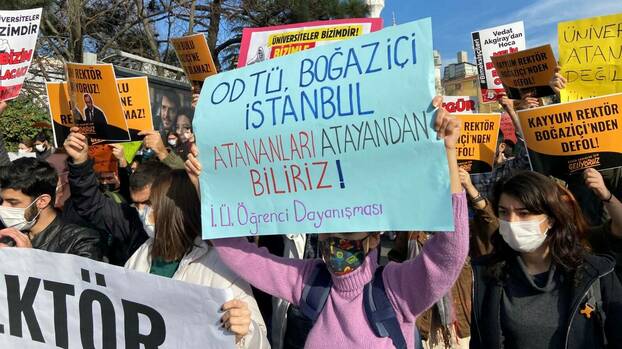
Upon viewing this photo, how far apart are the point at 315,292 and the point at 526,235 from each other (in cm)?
91

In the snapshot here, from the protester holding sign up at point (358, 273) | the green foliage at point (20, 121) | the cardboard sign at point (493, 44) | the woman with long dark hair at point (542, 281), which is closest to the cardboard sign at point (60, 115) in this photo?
the protester holding sign up at point (358, 273)

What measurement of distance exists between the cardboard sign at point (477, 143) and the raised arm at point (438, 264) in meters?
2.50

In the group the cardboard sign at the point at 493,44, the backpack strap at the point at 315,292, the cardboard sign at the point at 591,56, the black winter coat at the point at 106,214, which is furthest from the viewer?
the cardboard sign at the point at 493,44

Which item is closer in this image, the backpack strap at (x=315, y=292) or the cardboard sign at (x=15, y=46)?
the backpack strap at (x=315, y=292)

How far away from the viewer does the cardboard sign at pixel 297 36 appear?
3.41 m

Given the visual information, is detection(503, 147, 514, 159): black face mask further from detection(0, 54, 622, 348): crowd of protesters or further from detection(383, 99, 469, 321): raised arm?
detection(383, 99, 469, 321): raised arm

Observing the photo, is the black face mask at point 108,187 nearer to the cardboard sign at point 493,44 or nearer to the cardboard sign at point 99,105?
the cardboard sign at point 99,105

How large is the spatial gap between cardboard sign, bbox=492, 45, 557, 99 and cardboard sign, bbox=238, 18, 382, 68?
5.37ft

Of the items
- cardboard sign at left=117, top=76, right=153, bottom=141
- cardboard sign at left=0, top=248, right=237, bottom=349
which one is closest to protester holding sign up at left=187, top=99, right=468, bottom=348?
cardboard sign at left=0, top=248, right=237, bottom=349

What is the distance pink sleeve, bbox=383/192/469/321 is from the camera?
1712 millimetres

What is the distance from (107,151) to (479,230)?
10.1 ft

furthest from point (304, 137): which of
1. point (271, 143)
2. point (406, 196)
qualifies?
point (406, 196)

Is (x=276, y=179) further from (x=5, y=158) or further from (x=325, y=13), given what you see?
(x=325, y=13)

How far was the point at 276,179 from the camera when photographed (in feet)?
6.31
